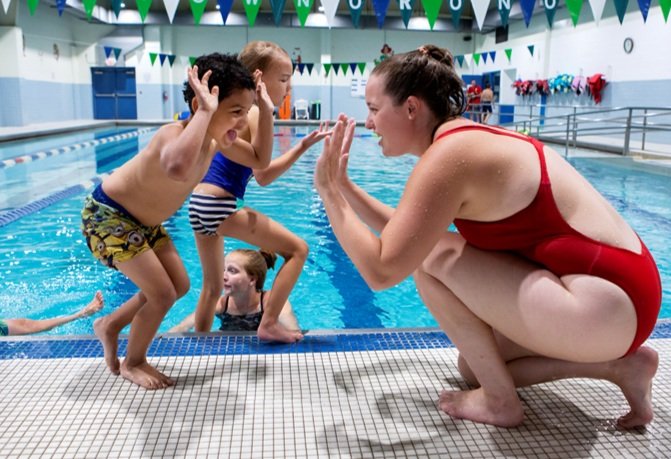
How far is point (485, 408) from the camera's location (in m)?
1.81

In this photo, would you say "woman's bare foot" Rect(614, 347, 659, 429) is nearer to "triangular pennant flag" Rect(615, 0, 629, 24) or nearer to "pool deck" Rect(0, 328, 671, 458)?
"pool deck" Rect(0, 328, 671, 458)

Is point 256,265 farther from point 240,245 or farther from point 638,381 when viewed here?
point 240,245

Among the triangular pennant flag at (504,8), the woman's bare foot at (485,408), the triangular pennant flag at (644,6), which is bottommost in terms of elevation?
the woman's bare foot at (485,408)

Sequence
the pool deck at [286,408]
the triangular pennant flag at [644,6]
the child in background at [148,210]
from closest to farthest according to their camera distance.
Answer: the pool deck at [286,408], the child in background at [148,210], the triangular pennant flag at [644,6]

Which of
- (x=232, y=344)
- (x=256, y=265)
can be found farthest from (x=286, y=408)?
(x=256, y=265)

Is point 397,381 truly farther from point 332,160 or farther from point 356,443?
point 332,160

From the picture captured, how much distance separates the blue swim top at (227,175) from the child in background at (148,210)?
1.48 ft

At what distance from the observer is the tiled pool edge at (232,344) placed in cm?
237

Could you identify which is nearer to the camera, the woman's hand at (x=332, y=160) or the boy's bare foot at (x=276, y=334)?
the woman's hand at (x=332, y=160)

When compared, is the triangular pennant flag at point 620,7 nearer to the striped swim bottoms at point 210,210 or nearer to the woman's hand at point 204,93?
the striped swim bottoms at point 210,210

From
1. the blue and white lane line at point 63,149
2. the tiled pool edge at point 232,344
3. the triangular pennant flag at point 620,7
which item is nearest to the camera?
the tiled pool edge at point 232,344

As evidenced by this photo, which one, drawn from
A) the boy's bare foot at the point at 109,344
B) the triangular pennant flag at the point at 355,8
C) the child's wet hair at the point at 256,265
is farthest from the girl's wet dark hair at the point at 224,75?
the triangular pennant flag at the point at 355,8

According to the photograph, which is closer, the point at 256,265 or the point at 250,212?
the point at 250,212

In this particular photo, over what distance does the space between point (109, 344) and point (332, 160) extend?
1118 mm
